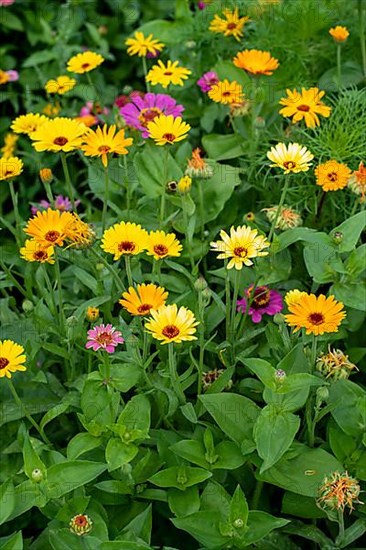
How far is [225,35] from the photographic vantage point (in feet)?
6.36

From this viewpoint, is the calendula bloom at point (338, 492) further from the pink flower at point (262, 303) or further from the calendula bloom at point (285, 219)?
the calendula bloom at point (285, 219)

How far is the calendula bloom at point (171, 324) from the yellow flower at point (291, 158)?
32cm

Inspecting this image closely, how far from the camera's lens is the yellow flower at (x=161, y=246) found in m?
1.35

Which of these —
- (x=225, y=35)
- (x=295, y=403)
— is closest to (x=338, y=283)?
(x=295, y=403)

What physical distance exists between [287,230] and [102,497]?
57 centimetres

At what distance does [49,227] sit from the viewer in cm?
137

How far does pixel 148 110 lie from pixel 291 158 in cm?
41

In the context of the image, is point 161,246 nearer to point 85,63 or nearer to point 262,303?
point 262,303

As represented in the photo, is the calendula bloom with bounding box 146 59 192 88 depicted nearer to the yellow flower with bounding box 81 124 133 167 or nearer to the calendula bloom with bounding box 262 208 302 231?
the yellow flower with bounding box 81 124 133 167

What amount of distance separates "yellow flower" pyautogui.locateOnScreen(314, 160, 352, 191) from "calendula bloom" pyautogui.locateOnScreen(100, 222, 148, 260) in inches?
14.3

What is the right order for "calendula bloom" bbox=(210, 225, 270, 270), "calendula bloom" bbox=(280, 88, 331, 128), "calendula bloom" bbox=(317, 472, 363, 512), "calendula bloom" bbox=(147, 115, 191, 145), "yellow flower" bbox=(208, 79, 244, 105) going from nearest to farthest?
"calendula bloom" bbox=(317, 472, 363, 512) < "calendula bloom" bbox=(210, 225, 270, 270) < "calendula bloom" bbox=(147, 115, 191, 145) < "calendula bloom" bbox=(280, 88, 331, 128) < "yellow flower" bbox=(208, 79, 244, 105)

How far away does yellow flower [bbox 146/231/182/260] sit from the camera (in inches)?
53.2

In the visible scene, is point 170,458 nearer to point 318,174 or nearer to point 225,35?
point 318,174

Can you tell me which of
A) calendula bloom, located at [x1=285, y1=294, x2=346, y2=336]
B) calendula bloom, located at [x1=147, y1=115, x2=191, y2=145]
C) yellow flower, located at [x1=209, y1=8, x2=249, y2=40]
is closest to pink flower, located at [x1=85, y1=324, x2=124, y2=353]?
calendula bloom, located at [x1=285, y1=294, x2=346, y2=336]
